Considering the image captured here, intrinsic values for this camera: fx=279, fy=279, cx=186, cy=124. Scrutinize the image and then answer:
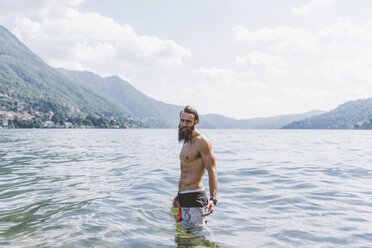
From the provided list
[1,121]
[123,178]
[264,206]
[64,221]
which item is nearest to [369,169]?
[264,206]

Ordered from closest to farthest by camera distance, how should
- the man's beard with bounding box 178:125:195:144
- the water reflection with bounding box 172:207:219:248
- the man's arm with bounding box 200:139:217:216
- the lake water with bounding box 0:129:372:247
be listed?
1. the man's arm with bounding box 200:139:217:216
2. the man's beard with bounding box 178:125:195:144
3. the water reflection with bounding box 172:207:219:248
4. the lake water with bounding box 0:129:372:247

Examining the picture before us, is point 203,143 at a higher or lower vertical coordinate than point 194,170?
higher

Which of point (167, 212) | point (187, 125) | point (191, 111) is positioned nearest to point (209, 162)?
point (187, 125)

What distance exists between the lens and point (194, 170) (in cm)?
625

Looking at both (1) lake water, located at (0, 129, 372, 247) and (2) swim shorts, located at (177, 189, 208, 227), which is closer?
(2) swim shorts, located at (177, 189, 208, 227)

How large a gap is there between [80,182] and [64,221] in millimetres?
5904

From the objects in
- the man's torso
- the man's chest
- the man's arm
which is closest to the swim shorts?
the man's torso

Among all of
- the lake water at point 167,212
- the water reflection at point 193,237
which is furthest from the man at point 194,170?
the lake water at point 167,212

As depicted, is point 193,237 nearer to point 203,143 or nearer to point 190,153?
point 190,153

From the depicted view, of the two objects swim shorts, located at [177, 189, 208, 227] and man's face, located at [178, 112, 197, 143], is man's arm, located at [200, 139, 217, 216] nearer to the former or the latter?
man's face, located at [178, 112, 197, 143]

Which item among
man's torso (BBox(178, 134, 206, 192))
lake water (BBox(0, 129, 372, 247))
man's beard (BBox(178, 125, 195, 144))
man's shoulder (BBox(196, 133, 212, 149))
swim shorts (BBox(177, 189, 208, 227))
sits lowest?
lake water (BBox(0, 129, 372, 247))

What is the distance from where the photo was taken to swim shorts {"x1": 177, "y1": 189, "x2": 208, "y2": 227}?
20.7ft

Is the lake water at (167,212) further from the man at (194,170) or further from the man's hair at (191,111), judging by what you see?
the man's hair at (191,111)

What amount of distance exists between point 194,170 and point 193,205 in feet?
2.67
